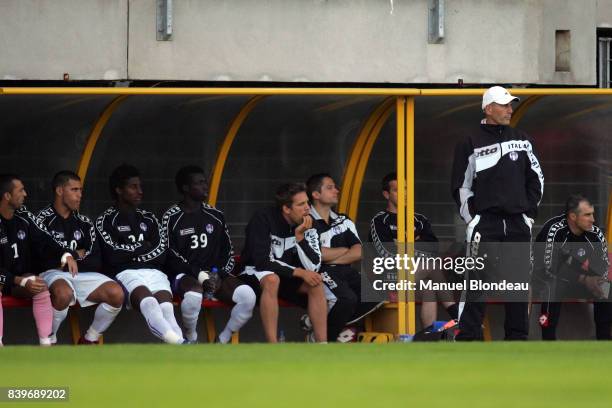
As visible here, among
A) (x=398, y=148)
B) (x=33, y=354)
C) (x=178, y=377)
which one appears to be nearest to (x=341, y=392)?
(x=178, y=377)

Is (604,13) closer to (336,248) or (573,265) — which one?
(573,265)

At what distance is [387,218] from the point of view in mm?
12547

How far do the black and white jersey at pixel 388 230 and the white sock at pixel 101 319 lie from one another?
2229 millimetres

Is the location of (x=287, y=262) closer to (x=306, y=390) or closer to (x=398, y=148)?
(x=398, y=148)

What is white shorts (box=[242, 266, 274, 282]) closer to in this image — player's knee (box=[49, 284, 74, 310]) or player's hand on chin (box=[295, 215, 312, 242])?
player's hand on chin (box=[295, 215, 312, 242])

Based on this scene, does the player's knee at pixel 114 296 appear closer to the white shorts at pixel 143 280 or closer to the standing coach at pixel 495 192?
the white shorts at pixel 143 280

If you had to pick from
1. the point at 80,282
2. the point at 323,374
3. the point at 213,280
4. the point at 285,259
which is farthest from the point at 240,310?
the point at 323,374

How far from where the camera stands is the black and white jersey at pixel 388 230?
40.9 ft

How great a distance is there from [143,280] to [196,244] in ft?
2.20

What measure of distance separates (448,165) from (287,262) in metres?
1.86

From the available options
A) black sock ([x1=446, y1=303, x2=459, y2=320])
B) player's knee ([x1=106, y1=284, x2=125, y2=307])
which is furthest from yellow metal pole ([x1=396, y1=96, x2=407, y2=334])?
player's knee ([x1=106, y1=284, x2=125, y2=307])

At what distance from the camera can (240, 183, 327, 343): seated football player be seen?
1168 centimetres

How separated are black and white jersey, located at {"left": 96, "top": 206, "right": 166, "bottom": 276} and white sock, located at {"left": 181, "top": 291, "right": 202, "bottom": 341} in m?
0.40

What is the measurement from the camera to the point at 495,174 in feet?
36.0
